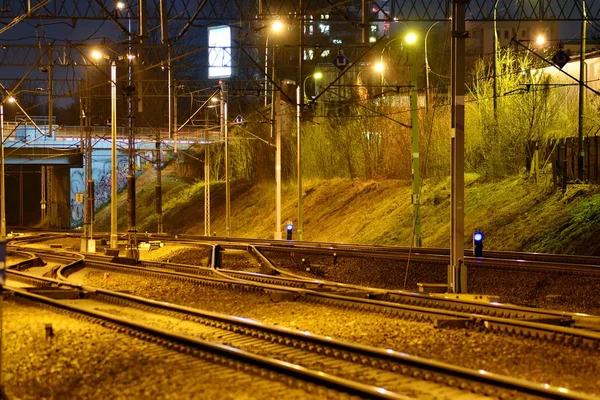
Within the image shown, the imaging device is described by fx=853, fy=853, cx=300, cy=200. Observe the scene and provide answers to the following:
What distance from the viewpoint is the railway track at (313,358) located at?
870 centimetres

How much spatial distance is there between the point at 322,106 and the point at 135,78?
26.9 m

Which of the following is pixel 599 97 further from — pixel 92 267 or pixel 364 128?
pixel 92 267

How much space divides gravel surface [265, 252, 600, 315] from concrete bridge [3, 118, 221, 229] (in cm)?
3660

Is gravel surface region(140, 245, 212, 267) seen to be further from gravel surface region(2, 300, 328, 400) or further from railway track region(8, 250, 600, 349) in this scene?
gravel surface region(2, 300, 328, 400)

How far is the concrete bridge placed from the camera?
70.5 meters

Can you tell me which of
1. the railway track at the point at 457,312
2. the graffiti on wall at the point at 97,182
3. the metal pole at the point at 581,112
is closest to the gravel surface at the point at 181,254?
the railway track at the point at 457,312

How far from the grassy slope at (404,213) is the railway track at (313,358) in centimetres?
1988

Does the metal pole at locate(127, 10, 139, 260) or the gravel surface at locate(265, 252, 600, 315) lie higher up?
the metal pole at locate(127, 10, 139, 260)

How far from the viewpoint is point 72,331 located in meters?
13.1

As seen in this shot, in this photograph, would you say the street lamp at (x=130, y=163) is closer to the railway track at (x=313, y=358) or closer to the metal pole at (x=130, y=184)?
the metal pole at (x=130, y=184)

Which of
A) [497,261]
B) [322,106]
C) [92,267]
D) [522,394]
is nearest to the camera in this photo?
[522,394]

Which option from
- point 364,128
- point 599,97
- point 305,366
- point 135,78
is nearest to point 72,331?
point 305,366

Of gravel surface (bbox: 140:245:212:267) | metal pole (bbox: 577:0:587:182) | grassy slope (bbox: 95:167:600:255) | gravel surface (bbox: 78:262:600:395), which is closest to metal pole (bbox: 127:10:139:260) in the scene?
gravel surface (bbox: 140:245:212:267)

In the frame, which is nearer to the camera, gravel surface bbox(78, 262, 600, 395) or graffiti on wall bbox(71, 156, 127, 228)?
gravel surface bbox(78, 262, 600, 395)
